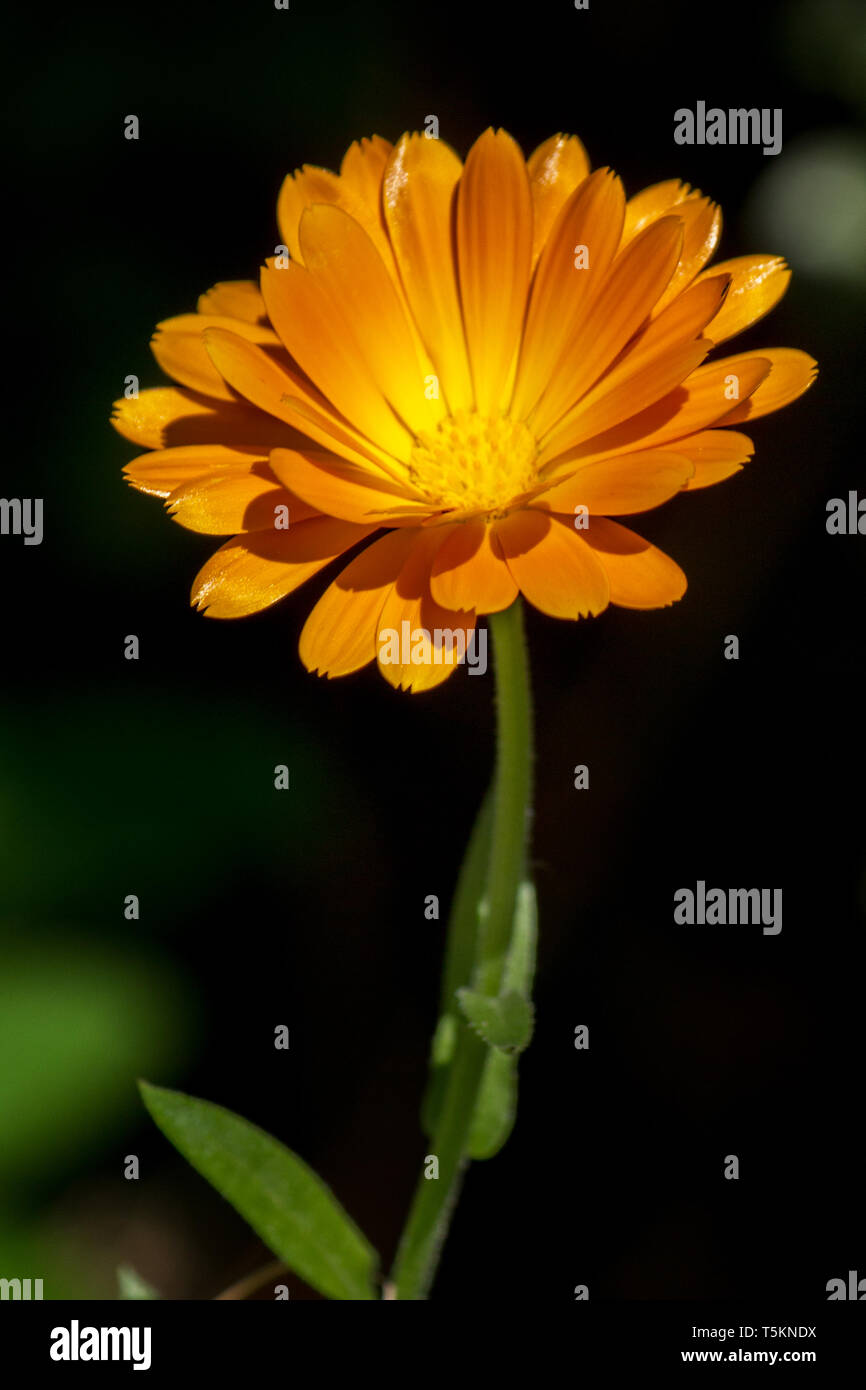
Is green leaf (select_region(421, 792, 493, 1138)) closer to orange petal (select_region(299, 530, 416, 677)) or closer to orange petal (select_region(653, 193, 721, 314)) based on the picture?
orange petal (select_region(299, 530, 416, 677))

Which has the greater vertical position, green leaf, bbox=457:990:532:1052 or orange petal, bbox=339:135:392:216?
orange petal, bbox=339:135:392:216

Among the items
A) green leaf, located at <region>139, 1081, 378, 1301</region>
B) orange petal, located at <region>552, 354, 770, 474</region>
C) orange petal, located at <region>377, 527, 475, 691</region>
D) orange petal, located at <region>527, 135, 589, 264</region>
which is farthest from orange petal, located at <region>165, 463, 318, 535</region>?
green leaf, located at <region>139, 1081, 378, 1301</region>

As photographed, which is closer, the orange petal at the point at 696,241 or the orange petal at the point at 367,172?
the orange petal at the point at 696,241

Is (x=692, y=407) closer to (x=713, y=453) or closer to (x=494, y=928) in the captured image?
(x=713, y=453)

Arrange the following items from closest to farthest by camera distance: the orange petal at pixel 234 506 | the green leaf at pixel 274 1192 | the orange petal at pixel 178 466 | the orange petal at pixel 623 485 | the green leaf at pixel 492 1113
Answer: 1. the orange petal at pixel 623 485
2. the orange petal at pixel 234 506
3. the orange petal at pixel 178 466
4. the green leaf at pixel 274 1192
5. the green leaf at pixel 492 1113

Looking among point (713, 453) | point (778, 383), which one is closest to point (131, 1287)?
point (713, 453)

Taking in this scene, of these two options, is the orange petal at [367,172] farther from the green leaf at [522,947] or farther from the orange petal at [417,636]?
the green leaf at [522,947]

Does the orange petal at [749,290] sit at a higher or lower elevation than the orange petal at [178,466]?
higher

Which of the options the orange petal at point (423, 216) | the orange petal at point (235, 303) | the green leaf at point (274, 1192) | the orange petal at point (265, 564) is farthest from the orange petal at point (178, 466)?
the green leaf at point (274, 1192)
